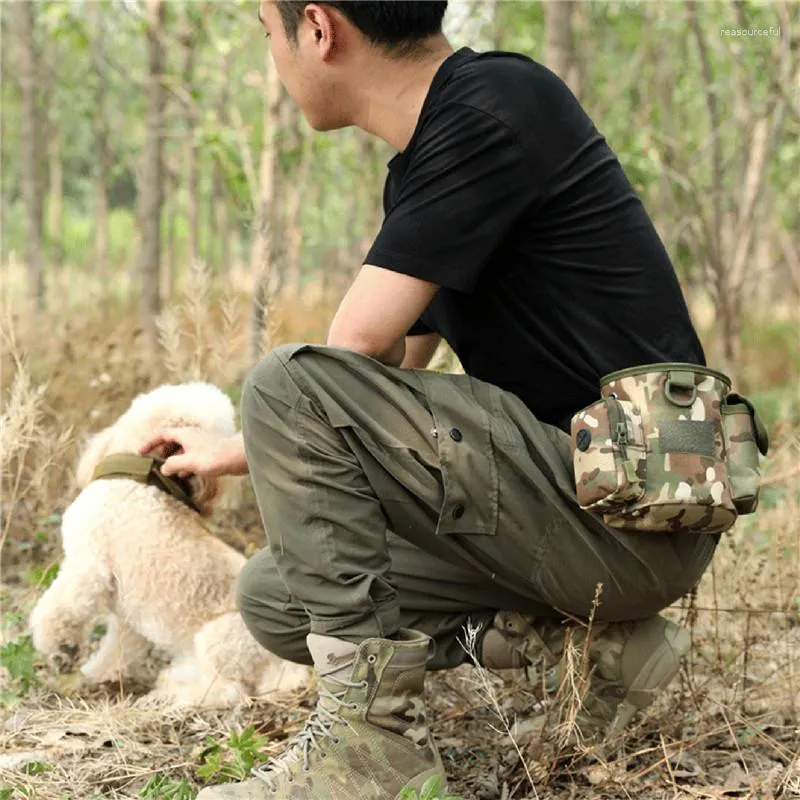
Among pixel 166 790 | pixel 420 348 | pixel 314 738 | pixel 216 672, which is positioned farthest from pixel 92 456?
pixel 314 738

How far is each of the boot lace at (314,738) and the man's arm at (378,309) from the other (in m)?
0.70

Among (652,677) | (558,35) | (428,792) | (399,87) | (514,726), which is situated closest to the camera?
(428,792)

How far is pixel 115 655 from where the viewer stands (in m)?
3.24

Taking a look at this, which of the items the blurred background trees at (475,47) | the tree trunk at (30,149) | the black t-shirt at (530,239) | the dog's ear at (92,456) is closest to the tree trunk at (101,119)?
the blurred background trees at (475,47)

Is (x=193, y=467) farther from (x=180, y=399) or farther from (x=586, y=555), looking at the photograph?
(x=586, y=555)

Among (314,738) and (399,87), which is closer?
(314,738)

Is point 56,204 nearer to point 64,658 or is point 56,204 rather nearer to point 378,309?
point 64,658

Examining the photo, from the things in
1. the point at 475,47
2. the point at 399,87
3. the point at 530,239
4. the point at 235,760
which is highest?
the point at 475,47

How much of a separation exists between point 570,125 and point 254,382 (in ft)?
2.87

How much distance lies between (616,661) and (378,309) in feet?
3.43

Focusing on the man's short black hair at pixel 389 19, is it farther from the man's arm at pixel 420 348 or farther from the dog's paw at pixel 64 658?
the dog's paw at pixel 64 658

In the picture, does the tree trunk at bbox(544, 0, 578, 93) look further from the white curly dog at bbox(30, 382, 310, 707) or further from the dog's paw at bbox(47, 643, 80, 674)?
the dog's paw at bbox(47, 643, 80, 674)

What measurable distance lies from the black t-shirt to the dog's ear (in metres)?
1.31

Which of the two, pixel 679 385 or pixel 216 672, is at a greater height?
pixel 679 385
